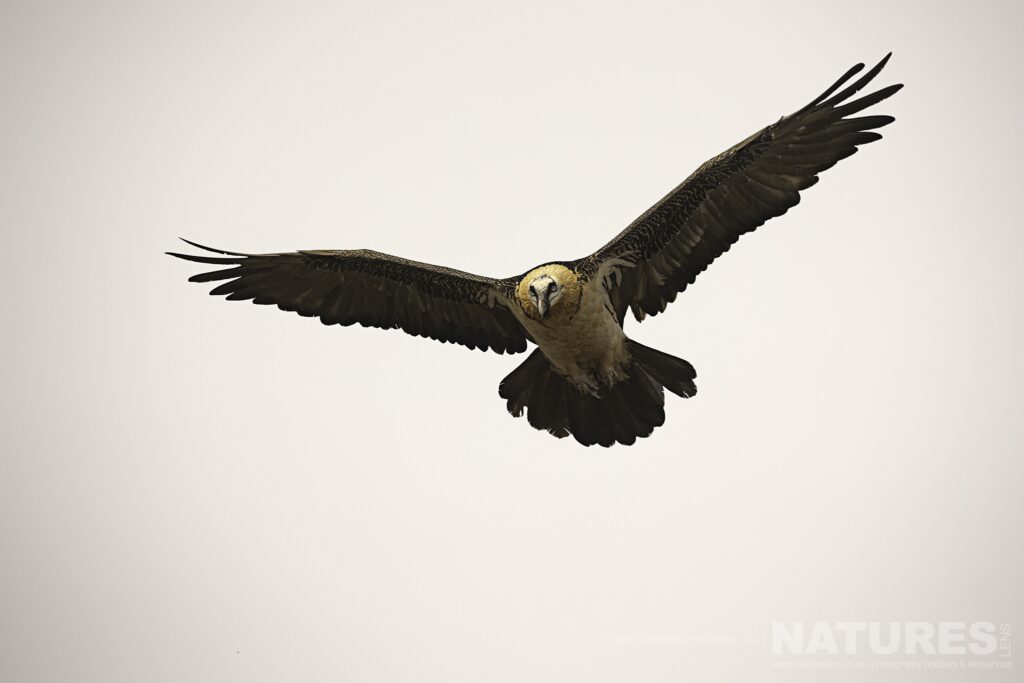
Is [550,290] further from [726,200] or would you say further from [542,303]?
[726,200]

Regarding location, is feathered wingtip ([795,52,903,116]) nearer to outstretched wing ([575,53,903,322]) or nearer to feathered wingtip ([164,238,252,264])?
outstretched wing ([575,53,903,322])

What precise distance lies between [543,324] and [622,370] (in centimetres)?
104

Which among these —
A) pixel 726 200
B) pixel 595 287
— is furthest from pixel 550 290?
pixel 726 200

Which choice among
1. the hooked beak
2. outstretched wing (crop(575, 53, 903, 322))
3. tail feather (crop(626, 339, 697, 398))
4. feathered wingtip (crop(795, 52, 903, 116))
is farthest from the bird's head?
feathered wingtip (crop(795, 52, 903, 116))

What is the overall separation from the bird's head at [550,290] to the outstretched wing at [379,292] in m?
0.70

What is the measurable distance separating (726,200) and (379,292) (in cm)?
318

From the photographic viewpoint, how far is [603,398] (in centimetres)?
971

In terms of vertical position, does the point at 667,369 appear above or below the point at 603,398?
above

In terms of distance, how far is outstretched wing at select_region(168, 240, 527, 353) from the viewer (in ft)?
32.0

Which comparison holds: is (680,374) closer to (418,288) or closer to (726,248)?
(726,248)

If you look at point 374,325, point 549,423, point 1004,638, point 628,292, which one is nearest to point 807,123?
point 628,292

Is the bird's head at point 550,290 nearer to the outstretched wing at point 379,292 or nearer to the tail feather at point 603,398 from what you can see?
the outstretched wing at point 379,292

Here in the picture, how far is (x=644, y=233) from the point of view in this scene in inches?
359

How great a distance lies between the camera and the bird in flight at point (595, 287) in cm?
871
